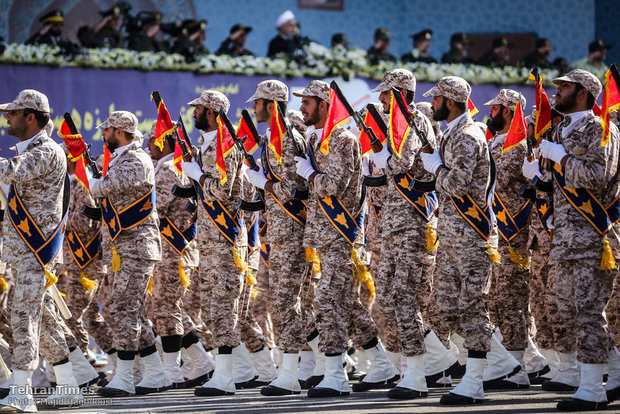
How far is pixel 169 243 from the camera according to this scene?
32.5ft

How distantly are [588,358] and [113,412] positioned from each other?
3.67 m

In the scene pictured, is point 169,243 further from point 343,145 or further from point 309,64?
point 309,64

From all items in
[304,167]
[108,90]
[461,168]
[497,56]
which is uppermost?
[497,56]

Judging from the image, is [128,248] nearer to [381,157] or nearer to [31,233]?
[31,233]

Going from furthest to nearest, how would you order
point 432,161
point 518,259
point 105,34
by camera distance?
point 105,34 → point 518,259 → point 432,161

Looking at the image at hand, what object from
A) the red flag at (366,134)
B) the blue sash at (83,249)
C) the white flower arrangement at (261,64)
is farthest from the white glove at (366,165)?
the white flower arrangement at (261,64)

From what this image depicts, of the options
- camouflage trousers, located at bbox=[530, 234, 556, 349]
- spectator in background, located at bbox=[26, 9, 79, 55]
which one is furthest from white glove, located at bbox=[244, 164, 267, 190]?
spectator in background, located at bbox=[26, 9, 79, 55]

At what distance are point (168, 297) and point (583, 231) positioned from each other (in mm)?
4156

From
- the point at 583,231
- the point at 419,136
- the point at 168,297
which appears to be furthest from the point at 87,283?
the point at 583,231

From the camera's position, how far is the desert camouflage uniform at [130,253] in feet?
29.0

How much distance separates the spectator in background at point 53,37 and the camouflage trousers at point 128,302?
5143 millimetres

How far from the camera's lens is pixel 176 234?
392 inches

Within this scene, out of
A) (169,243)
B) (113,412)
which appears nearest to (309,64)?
(169,243)

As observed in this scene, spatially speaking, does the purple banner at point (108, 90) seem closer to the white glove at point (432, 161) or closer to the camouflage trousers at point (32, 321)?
the camouflage trousers at point (32, 321)
